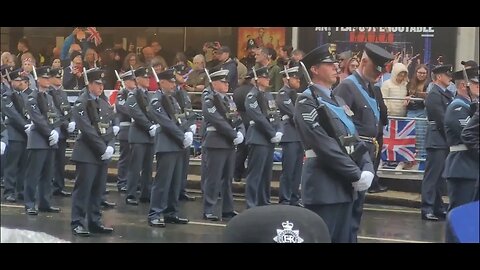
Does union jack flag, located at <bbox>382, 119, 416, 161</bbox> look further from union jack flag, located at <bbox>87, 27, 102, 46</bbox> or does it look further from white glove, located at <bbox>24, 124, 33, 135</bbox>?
union jack flag, located at <bbox>87, 27, 102, 46</bbox>

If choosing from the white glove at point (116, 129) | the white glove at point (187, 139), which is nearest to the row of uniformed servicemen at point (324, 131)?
the white glove at point (187, 139)

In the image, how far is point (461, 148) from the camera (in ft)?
15.0

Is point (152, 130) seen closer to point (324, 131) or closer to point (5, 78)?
point (5, 78)

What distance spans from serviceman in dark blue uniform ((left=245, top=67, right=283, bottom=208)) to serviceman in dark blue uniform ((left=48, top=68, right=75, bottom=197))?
1116 mm

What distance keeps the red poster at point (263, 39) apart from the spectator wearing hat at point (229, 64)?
0.08 m

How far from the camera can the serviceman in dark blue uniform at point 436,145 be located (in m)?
5.31

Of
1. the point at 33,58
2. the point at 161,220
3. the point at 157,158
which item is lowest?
the point at 161,220

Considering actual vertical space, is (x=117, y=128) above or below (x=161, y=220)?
above

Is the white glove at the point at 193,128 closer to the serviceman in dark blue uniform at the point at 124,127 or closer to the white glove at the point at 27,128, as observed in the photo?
the serviceman in dark blue uniform at the point at 124,127

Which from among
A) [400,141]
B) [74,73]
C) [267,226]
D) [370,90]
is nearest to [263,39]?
[74,73]
